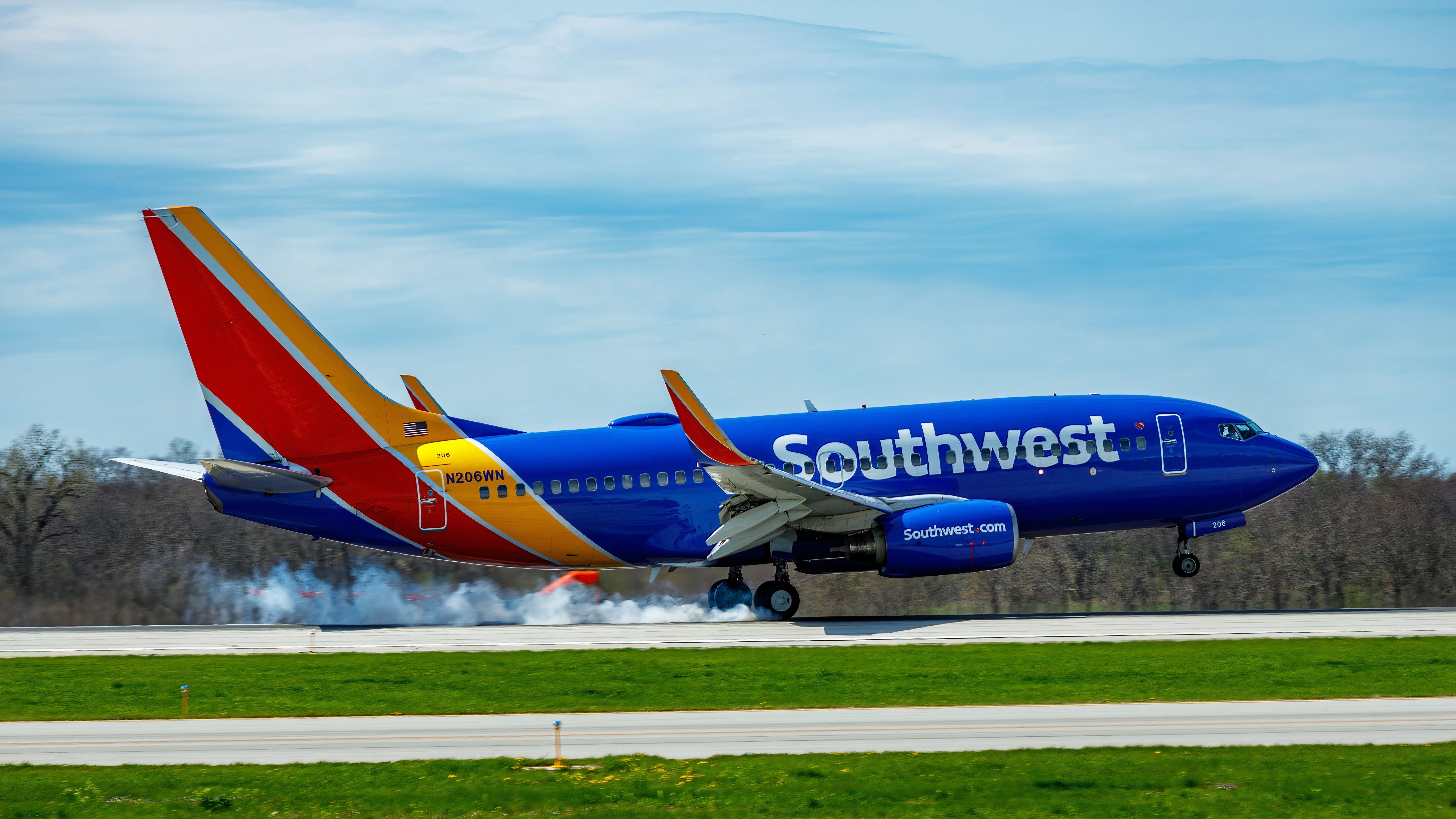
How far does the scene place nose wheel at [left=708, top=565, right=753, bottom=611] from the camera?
31266 mm

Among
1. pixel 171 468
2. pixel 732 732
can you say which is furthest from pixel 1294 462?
pixel 171 468

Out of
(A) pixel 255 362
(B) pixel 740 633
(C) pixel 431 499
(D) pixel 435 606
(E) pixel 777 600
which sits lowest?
(B) pixel 740 633

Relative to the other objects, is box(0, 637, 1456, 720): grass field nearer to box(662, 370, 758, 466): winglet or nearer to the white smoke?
box(662, 370, 758, 466): winglet

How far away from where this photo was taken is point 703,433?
27.2 metres

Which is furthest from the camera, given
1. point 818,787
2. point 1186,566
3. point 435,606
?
point 435,606

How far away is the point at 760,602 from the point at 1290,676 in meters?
13.1

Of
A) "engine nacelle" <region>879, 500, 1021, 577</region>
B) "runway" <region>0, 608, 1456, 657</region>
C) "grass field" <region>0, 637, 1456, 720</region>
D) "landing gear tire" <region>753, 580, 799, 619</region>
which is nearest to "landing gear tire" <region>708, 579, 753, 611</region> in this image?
"landing gear tire" <region>753, 580, 799, 619</region>

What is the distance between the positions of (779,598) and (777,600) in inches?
2.9

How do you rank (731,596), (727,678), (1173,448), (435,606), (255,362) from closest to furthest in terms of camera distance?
(727,678), (255,362), (1173,448), (731,596), (435,606)

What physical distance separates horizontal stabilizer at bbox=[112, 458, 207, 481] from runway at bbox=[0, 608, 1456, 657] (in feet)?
12.0

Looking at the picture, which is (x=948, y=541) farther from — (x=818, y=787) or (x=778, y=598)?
(x=818, y=787)

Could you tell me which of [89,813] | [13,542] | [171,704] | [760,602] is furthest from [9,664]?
[13,542]

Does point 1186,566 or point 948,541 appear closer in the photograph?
point 948,541

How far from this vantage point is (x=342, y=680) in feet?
68.8
